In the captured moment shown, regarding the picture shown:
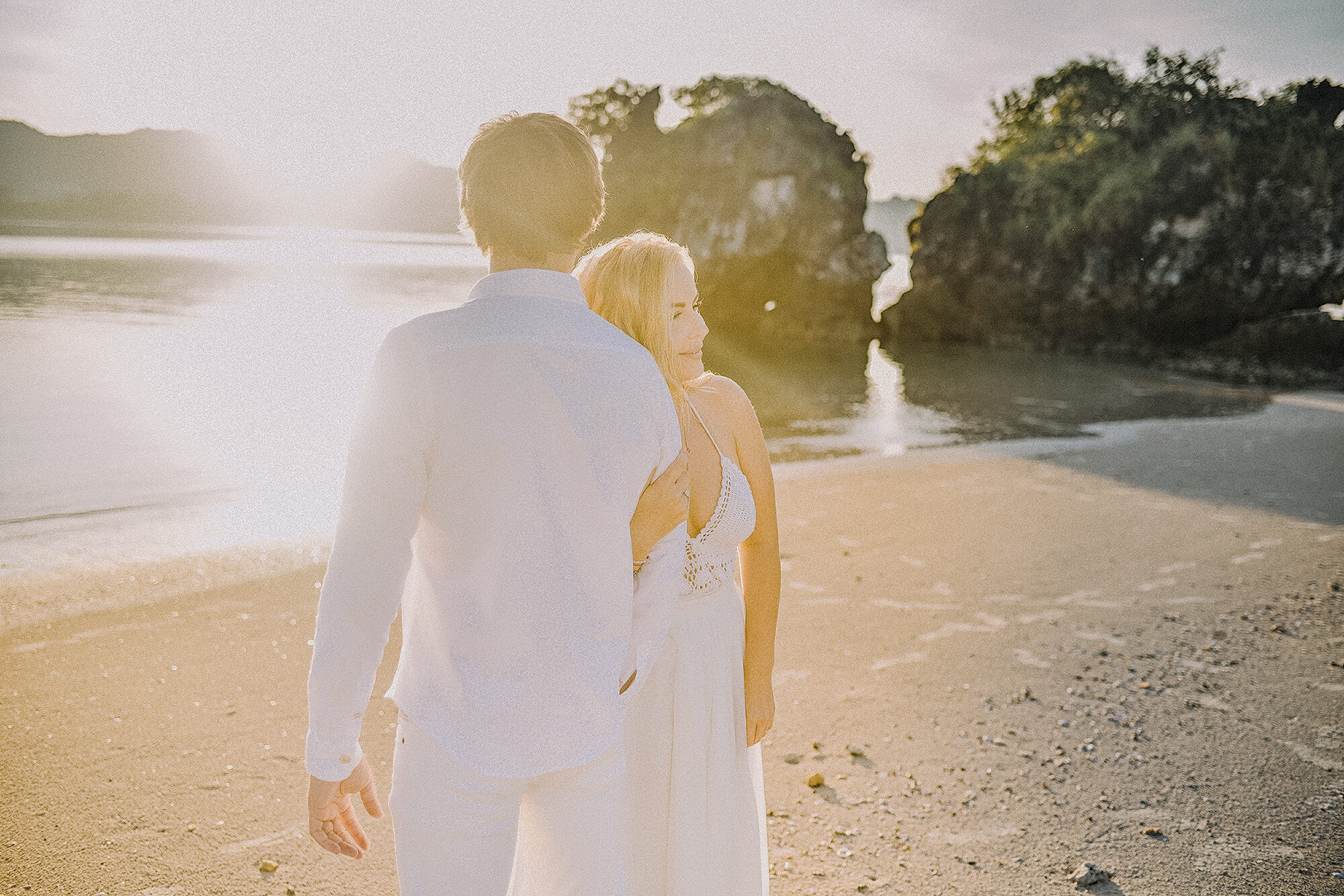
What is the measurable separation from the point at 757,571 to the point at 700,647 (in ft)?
1.04

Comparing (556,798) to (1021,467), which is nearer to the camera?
(556,798)

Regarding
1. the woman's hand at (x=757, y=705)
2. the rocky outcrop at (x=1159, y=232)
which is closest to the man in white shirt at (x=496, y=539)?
the woman's hand at (x=757, y=705)

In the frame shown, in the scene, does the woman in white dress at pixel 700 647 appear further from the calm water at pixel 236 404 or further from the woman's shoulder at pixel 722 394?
the calm water at pixel 236 404

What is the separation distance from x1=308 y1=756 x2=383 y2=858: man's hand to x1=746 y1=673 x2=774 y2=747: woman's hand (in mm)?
1065

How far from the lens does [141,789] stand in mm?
3576

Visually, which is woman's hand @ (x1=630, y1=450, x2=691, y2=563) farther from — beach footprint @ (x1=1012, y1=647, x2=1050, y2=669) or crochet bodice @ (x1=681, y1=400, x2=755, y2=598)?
beach footprint @ (x1=1012, y1=647, x2=1050, y2=669)

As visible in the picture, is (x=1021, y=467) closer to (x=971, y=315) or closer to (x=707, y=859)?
(x=707, y=859)

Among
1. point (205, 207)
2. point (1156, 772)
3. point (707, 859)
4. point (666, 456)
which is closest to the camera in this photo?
point (666, 456)

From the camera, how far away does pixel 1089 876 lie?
3.12 m

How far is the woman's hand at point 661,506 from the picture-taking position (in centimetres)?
161

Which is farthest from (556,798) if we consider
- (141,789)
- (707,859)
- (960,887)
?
(141,789)

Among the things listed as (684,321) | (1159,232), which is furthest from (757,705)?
(1159,232)

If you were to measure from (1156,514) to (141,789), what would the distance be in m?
8.77

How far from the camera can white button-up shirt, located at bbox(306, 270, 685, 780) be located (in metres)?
1.28
